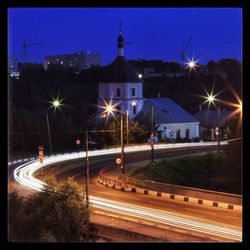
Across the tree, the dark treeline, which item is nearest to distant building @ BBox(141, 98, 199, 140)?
the dark treeline

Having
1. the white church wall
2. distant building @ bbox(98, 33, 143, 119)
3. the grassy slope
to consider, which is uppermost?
distant building @ bbox(98, 33, 143, 119)

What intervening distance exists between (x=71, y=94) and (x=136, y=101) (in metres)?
7.67

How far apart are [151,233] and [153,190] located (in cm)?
450

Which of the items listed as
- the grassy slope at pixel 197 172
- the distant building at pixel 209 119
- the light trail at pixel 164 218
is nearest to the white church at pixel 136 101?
the distant building at pixel 209 119

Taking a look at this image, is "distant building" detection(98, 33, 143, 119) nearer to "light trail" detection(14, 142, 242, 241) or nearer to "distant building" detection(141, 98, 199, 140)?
"distant building" detection(141, 98, 199, 140)

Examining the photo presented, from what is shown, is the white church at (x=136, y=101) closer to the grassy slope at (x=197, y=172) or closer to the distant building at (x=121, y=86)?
the distant building at (x=121, y=86)

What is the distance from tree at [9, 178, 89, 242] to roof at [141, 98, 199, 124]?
39.8 ft

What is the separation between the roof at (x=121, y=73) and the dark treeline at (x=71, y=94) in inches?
43.7

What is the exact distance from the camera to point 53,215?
5.58 m

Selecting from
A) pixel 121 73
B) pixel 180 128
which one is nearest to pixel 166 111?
pixel 180 128

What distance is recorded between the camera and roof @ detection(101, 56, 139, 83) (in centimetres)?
2148

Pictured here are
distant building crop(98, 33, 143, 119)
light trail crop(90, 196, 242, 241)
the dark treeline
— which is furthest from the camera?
distant building crop(98, 33, 143, 119)
